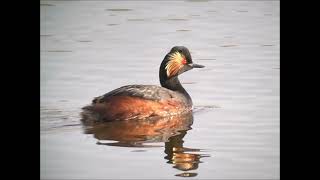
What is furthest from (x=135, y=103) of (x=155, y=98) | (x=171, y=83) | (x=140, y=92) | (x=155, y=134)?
(x=171, y=83)

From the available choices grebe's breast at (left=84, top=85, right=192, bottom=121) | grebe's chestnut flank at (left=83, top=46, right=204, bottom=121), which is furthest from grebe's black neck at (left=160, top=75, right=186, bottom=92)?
grebe's breast at (left=84, top=85, right=192, bottom=121)

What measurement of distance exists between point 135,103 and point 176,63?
92cm

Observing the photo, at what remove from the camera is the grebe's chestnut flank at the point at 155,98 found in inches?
252

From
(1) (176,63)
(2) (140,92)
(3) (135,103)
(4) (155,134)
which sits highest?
(1) (176,63)

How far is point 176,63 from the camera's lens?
7168 mm

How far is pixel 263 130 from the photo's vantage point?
627 centimetres

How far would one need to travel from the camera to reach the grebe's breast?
6375 millimetres

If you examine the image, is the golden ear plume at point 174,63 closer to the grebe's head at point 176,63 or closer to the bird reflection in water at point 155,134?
the grebe's head at point 176,63

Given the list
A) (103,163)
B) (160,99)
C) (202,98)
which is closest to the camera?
(103,163)

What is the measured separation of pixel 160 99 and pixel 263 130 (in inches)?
45.9

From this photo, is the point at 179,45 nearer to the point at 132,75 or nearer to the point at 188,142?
the point at 132,75

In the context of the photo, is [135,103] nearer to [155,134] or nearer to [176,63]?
[155,134]

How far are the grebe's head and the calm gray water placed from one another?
9.5 inches
